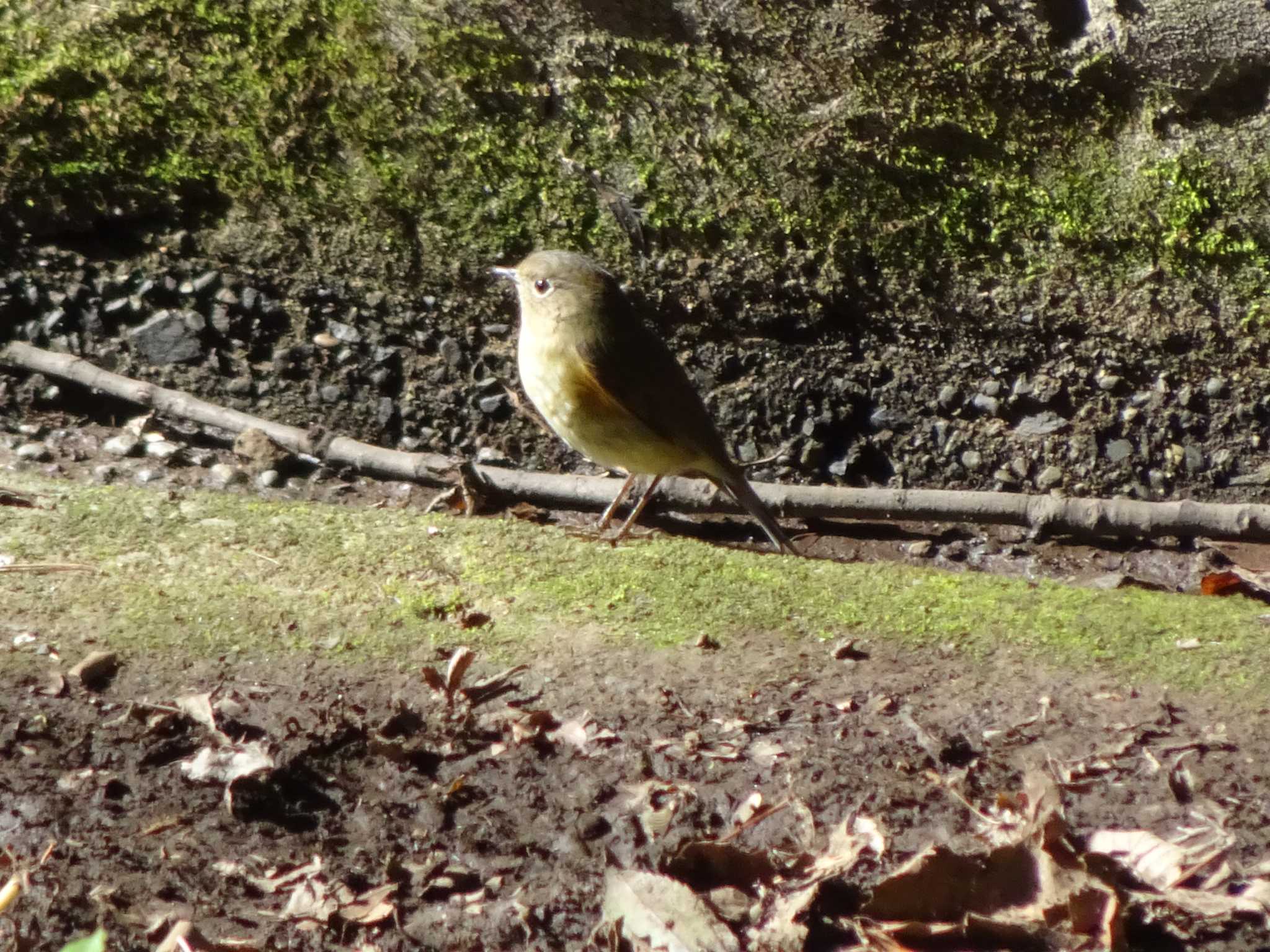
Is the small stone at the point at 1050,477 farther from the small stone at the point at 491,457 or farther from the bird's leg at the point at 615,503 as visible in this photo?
the small stone at the point at 491,457

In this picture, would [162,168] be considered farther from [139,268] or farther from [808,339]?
[808,339]

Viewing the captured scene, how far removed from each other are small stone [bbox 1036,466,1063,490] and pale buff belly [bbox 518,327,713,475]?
4.25 feet

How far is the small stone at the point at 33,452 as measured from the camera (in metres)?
4.09

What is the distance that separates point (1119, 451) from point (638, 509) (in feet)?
5.84

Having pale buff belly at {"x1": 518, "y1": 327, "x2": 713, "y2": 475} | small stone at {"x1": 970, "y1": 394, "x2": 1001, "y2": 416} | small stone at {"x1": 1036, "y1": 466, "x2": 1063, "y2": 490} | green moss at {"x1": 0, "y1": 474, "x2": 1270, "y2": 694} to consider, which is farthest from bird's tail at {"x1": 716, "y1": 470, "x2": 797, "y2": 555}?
small stone at {"x1": 1036, "y1": 466, "x2": 1063, "y2": 490}

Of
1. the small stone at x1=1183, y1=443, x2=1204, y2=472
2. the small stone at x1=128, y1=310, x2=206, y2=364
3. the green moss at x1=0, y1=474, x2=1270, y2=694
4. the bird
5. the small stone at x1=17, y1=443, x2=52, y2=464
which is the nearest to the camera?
the green moss at x1=0, y1=474, x2=1270, y2=694

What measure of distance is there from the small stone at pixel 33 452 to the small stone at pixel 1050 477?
349cm

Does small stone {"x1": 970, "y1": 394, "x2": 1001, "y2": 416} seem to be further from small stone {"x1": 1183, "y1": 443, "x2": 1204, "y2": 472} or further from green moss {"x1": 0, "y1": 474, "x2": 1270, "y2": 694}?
green moss {"x1": 0, "y1": 474, "x2": 1270, "y2": 694}

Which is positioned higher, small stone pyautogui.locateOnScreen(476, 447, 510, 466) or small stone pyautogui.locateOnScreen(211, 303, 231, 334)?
small stone pyautogui.locateOnScreen(211, 303, 231, 334)

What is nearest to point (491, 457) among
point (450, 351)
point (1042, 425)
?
point (450, 351)

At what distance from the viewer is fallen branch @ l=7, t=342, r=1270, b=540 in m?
4.23

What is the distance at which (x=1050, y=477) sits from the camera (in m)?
4.54

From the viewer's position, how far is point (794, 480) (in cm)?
463

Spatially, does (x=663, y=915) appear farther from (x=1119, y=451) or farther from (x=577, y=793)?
(x=1119, y=451)
